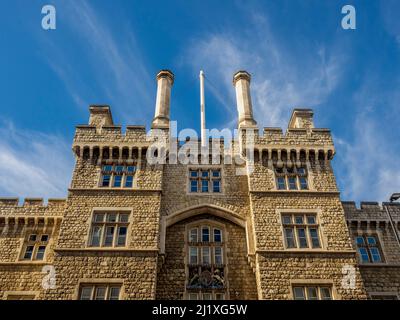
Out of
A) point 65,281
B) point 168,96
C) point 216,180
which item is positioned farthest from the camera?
point 168,96

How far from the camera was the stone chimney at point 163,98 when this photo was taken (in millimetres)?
21547

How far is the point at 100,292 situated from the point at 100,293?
40mm

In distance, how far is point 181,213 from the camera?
18.5 metres

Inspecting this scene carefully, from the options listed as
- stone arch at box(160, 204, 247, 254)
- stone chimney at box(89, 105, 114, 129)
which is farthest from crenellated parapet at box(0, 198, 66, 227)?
stone arch at box(160, 204, 247, 254)

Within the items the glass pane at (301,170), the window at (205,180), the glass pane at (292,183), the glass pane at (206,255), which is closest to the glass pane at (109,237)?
the glass pane at (206,255)

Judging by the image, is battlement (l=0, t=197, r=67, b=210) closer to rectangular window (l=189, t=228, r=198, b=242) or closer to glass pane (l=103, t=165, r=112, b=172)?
glass pane (l=103, t=165, r=112, b=172)

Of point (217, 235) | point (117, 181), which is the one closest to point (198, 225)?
point (217, 235)

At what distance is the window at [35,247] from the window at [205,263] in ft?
23.0

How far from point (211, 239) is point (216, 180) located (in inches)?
126

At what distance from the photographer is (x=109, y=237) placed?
55.9ft

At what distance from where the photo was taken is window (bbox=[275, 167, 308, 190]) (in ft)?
62.5
